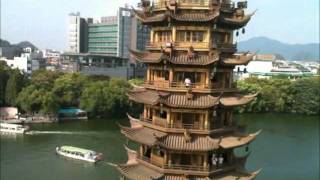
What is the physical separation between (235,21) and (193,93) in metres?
3.79

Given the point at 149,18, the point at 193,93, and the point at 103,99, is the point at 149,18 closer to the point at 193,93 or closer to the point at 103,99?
the point at 193,93

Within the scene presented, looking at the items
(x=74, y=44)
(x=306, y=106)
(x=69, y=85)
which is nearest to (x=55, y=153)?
(x=69, y=85)

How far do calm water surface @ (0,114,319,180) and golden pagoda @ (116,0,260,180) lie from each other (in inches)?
905

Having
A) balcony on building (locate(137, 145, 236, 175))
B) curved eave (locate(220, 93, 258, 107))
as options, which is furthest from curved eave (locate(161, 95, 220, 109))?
balcony on building (locate(137, 145, 236, 175))

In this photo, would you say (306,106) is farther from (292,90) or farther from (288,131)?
(288,131)

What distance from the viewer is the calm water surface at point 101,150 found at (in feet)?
147

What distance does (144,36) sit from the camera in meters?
121

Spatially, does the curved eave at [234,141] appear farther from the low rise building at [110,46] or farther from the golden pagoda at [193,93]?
the low rise building at [110,46]

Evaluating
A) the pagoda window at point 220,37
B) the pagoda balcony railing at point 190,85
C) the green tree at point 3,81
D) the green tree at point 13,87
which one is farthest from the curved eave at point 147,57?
the green tree at point 3,81

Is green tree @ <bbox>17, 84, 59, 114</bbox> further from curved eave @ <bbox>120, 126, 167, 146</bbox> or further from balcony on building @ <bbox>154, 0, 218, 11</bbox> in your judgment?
balcony on building @ <bbox>154, 0, 218, 11</bbox>

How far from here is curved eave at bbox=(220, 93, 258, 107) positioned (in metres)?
20.4

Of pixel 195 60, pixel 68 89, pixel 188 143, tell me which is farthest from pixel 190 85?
pixel 68 89

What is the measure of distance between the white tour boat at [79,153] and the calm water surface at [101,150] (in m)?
0.77

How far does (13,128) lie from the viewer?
61.0 meters
